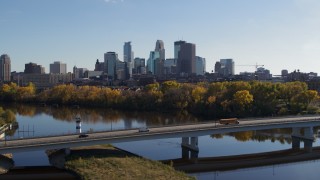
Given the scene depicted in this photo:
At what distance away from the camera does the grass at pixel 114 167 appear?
121ft

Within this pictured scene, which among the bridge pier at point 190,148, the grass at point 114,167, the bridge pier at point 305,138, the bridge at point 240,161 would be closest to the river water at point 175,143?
the bridge pier at point 190,148

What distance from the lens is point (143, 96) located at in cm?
11325

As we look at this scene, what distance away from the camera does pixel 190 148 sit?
51844 mm

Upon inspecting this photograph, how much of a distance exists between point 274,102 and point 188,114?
18441 millimetres

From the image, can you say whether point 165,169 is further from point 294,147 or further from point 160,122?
point 160,122

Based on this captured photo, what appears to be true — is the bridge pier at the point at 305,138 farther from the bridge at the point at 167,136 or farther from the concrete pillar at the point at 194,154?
the concrete pillar at the point at 194,154

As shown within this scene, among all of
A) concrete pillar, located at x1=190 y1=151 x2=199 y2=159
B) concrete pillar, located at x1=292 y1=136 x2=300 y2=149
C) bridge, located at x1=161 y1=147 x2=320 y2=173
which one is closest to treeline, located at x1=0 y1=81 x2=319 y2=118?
concrete pillar, located at x1=292 y1=136 x2=300 y2=149

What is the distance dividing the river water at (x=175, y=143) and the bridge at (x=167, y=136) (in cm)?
179

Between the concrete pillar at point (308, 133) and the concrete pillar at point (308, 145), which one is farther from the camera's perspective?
the concrete pillar at point (308, 133)

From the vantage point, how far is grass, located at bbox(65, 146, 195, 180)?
121 feet

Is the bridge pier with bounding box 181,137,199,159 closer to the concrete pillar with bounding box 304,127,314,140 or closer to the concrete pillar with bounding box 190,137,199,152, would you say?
the concrete pillar with bounding box 190,137,199,152

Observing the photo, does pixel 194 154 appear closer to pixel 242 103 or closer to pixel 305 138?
pixel 305 138

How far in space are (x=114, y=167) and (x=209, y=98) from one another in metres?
62.3

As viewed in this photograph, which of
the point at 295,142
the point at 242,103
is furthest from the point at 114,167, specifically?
the point at 242,103
